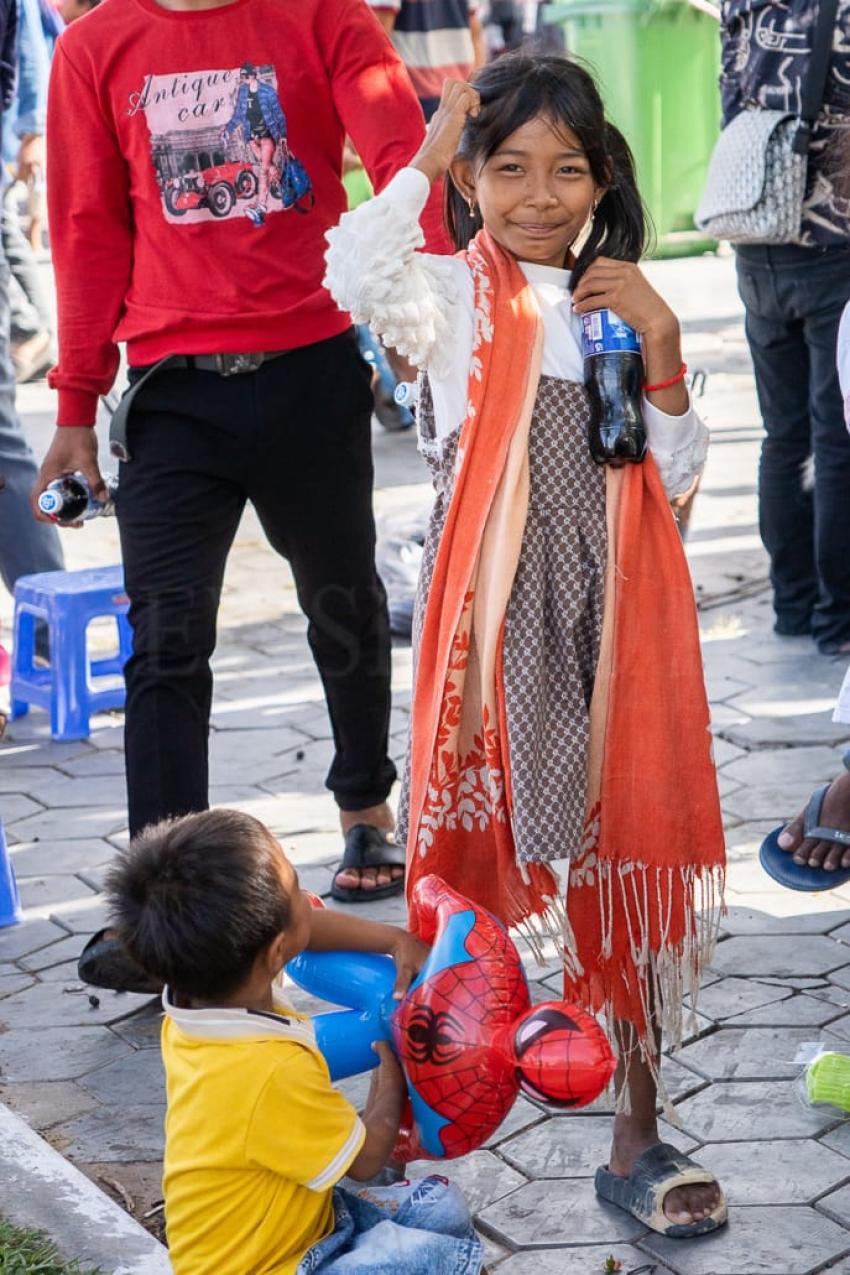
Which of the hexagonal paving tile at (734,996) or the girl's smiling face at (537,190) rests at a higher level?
the girl's smiling face at (537,190)

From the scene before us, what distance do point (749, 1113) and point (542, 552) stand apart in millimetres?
1123

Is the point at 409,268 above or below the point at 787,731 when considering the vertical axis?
above

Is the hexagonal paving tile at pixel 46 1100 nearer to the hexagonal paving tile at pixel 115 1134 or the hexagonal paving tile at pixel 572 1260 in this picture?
the hexagonal paving tile at pixel 115 1134

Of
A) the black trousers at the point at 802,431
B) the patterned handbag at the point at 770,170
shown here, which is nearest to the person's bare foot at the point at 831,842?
the black trousers at the point at 802,431

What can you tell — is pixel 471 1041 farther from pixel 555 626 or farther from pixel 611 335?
pixel 611 335

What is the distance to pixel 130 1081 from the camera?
3436mm

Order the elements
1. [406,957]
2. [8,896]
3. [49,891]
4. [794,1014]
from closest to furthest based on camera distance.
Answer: [406,957]
[794,1014]
[8,896]
[49,891]

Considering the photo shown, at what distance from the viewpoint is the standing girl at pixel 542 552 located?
2664 mm

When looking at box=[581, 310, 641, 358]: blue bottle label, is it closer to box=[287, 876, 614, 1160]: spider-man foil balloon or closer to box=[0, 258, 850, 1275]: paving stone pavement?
box=[287, 876, 614, 1160]: spider-man foil balloon

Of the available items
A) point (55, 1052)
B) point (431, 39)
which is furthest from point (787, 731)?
point (431, 39)

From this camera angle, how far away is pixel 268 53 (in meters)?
3.58

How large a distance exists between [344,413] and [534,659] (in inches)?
50.7

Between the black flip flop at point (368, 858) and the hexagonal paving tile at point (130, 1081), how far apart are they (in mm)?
715

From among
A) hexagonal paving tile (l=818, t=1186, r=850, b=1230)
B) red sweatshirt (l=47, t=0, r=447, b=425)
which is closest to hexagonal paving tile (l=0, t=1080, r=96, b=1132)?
hexagonal paving tile (l=818, t=1186, r=850, b=1230)
